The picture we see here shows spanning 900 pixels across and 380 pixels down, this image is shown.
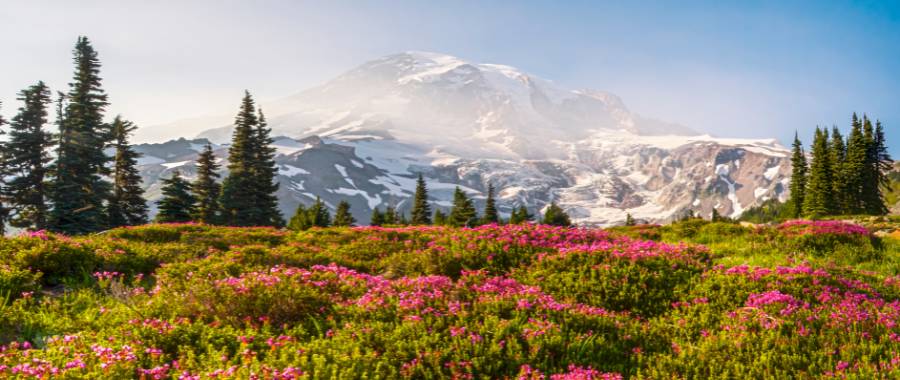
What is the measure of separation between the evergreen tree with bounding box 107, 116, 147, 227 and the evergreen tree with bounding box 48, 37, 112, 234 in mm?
1311

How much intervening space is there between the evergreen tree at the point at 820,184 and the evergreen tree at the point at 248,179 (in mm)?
74028

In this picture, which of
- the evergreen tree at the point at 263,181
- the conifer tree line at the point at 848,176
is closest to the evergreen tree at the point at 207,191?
the evergreen tree at the point at 263,181

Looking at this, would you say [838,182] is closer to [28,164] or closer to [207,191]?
[207,191]

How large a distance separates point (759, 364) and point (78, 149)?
48099mm

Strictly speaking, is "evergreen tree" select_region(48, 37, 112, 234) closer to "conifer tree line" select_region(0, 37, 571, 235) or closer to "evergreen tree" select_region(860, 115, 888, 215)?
"conifer tree line" select_region(0, 37, 571, 235)

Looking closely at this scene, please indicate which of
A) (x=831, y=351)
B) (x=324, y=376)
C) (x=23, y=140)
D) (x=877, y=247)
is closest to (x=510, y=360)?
(x=324, y=376)

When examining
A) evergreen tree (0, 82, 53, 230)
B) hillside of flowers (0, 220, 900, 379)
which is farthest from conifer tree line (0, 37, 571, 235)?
hillside of flowers (0, 220, 900, 379)

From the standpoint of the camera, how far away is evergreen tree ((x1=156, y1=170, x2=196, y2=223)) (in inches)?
1722

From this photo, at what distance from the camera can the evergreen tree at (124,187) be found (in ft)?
139

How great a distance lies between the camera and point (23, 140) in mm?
39062

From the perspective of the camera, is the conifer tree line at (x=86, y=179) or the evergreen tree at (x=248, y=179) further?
the evergreen tree at (x=248, y=179)

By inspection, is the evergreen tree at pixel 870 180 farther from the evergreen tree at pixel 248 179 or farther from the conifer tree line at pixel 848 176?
the evergreen tree at pixel 248 179

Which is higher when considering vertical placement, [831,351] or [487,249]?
[487,249]

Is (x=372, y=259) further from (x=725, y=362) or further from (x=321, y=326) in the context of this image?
(x=725, y=362)
